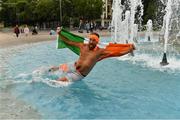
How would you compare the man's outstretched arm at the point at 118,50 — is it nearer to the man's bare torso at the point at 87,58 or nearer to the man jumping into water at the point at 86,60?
the man jumping into water at the point at 86,60

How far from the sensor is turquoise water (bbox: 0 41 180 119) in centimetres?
984

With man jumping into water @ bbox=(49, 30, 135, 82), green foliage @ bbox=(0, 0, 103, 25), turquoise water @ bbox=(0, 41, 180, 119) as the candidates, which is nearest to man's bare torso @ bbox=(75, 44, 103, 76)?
man jumping into water @ bbox=(49, 30, 135, 82)

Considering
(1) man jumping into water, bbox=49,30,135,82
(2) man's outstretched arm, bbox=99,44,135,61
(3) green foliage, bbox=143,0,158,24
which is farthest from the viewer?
(3) green foliage, bbox=143,0,158,24

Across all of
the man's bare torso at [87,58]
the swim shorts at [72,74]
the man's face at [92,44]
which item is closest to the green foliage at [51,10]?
the swim shorts at [72,74]

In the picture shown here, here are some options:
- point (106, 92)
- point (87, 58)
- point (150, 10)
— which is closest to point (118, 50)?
point (87, 58)

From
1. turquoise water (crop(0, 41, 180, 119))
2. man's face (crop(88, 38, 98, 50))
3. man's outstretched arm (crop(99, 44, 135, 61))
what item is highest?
man's face (crop(88, 38, 98, 50))

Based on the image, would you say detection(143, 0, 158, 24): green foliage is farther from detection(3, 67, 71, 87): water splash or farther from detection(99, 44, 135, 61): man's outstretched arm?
detection(99, 44, 135, 61): man's outstretched arm

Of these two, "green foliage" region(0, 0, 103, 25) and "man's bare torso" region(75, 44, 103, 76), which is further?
"green foliage" region(0, 0, 103, 25)

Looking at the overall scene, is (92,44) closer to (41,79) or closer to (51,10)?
(41,79)

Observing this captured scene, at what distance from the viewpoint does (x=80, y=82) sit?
1339cm

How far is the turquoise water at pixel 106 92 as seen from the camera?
9844 millimetres

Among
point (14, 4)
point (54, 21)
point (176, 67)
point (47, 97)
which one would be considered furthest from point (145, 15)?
point (47, 97)

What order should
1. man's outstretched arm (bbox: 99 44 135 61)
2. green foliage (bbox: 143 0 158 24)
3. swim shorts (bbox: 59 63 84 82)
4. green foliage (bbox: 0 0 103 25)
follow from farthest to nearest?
green foliage (bbox: 0 0 103 25) < green foliage (bbox: 143 0 158 24) < swim shorts (bbox: 59 63 84 82) < man's outstretched arm (bbox: 99 44 135 61)

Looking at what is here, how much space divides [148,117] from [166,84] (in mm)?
4054
